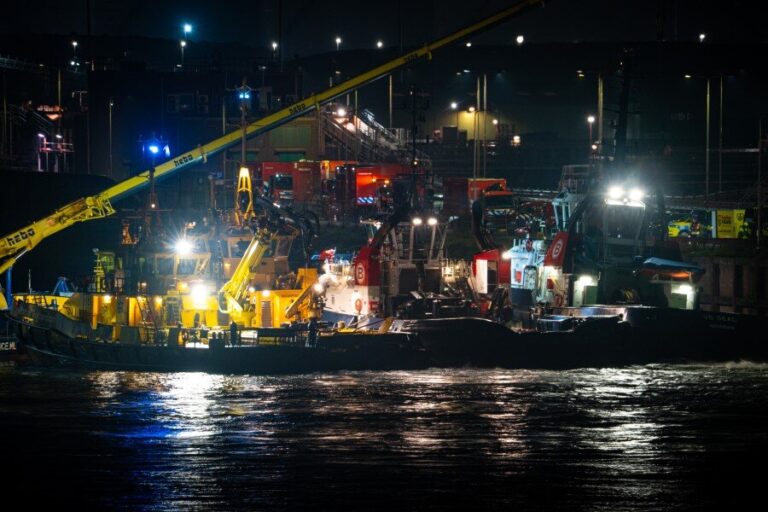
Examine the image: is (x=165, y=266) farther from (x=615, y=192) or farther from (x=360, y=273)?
(x=615, y=192)

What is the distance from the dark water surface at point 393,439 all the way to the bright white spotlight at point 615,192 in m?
9.15

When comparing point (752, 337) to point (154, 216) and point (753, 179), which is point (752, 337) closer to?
point (154, 216)

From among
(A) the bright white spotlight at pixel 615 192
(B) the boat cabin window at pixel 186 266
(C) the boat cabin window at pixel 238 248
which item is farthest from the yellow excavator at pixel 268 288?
(A) the bright white spotlight at pixel 615 192

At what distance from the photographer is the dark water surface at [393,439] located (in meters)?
27.3

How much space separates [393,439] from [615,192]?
21001 millimetres

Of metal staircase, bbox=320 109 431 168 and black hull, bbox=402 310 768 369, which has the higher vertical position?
metal staircase, bbox=320 109 431 168

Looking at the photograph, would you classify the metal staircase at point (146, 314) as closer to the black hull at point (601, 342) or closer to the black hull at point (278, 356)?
the black hull at point (278, 356)

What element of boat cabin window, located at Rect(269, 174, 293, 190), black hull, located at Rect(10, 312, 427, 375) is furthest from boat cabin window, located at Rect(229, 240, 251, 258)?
boat cabin window, located at Rect(269, 174, 293, 190)

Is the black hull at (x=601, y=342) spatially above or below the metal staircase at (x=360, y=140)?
below

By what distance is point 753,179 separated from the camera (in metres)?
75.6

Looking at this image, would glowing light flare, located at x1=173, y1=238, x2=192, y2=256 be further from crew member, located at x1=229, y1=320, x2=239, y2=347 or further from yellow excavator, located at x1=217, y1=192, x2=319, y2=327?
crew member, located at x1=229, y1=320, x2=239, y2=347

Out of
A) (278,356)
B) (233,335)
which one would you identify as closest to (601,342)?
(278,356)

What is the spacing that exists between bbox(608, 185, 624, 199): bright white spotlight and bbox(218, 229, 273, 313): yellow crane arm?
46.2 ft

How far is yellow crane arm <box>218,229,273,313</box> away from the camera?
4350 cm
